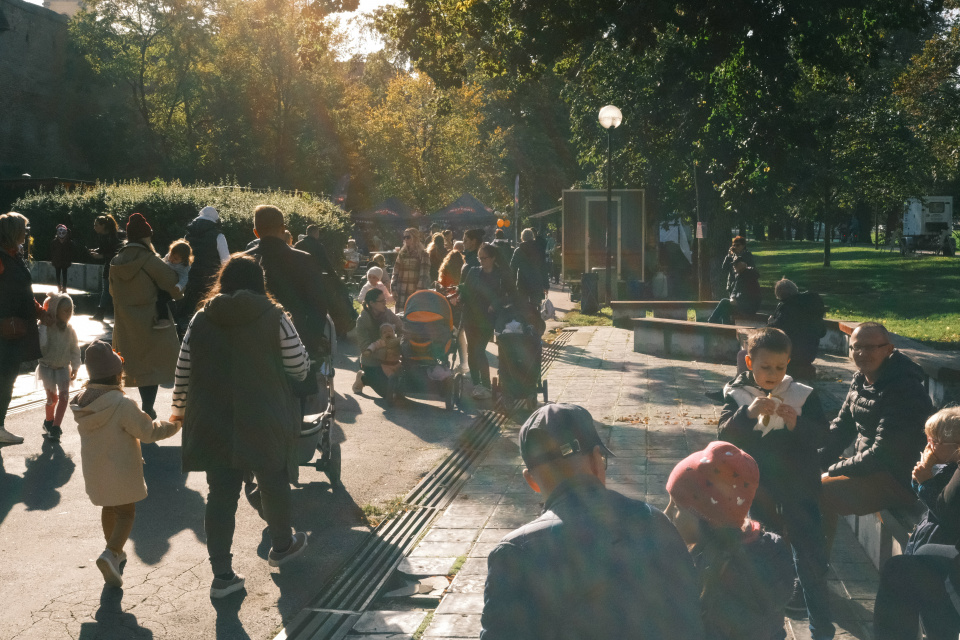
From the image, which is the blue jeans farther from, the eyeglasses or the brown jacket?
the brown jacket

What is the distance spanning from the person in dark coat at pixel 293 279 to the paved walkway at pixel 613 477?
1727 millimetres

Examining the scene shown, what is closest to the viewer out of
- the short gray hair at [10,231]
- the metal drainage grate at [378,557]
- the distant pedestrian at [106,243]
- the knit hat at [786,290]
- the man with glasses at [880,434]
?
the metal drainage grate at [378,557]

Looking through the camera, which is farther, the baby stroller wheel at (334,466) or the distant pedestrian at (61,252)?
the distant pedestrian at (61,252)

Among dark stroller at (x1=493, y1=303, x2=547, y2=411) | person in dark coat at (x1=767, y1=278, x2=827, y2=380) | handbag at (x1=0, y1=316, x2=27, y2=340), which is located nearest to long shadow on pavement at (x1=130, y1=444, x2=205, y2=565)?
handbag at (x1=0, y1=316, x2=27, y2=340)

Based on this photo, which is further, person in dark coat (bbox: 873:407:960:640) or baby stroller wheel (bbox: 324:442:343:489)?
baby stroller wheel (bbox: 324:442:343:489)

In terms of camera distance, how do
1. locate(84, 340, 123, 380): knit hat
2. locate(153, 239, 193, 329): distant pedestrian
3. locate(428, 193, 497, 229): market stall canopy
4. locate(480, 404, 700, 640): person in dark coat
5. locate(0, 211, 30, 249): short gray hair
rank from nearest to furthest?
locate(480, 404, 700, 640): person in dark coat < locate(84, 340, 123, 380): knit hat < locate(0, 211, 30, 249): short gray hair < locate(153, 239, 193, 329): distant pedestrian < locate(428, 193, 497, 229): market stall canopy

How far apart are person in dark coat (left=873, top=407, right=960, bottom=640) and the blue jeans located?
0.44 metres

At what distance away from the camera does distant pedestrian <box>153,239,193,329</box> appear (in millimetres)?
9242

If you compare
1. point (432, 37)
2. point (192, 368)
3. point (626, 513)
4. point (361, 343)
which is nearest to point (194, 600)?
point (192, 368)

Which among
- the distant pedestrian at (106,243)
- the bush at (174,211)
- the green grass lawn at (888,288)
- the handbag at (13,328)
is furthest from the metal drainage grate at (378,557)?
the bush at (174,211)

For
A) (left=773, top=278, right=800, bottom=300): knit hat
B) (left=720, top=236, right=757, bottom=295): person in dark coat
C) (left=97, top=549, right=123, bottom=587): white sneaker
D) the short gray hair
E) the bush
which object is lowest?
(left=97, top=549, right=123, bottom=587): white sneaker

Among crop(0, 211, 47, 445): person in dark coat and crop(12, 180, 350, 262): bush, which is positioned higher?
crop(12, 180, 350, 262): bush

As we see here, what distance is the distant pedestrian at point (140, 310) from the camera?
901 centimetres

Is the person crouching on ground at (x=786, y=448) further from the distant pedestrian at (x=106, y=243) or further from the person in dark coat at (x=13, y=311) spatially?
the distant pedestrian at (x=106, y=243)
